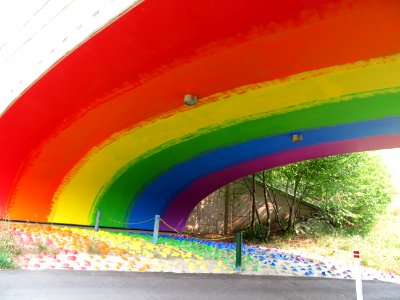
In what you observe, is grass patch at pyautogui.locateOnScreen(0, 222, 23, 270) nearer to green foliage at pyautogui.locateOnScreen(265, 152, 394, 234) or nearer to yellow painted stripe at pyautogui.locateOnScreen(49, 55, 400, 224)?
yellow painted stripe at pyautogui.locateOnScreen(49, 55, 400, 224)

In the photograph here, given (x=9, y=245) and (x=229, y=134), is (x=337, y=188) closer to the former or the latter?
(x=229, y=134)

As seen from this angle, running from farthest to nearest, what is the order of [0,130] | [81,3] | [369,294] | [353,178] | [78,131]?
[353,178]
[78,131]
[0,130]
[369,294]
[81,3]

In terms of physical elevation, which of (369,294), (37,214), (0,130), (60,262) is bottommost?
(369,294)

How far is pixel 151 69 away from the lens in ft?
22.7

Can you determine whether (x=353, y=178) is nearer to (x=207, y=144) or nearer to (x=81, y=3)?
(x=207, y=144)

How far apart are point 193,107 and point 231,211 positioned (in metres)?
11.4

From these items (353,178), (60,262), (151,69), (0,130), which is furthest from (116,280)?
(353,178)

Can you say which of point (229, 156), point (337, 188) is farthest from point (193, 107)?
point (337, 188)

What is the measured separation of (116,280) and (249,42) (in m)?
4.76

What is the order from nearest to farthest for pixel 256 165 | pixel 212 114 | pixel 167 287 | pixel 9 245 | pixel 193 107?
pixel 167 287, pixel 9 245, pixel 193 107, pixel 212 114, pixel 256 165

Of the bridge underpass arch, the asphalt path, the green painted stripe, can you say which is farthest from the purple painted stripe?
the asphalt path

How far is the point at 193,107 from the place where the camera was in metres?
8.58

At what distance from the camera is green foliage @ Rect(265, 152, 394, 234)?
16.7 m

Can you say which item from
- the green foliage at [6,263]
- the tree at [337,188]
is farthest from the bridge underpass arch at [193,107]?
the tree at [337,188]
